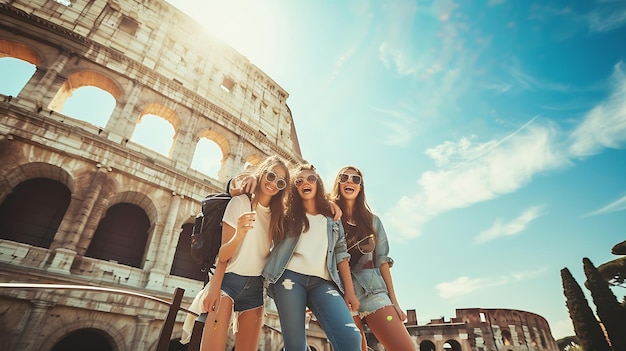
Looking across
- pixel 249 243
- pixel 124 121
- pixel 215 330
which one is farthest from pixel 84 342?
pixel 249 243

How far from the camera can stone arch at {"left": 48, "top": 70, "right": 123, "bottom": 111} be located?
9.38 meters

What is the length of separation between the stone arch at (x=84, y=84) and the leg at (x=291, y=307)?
1097 centimetres

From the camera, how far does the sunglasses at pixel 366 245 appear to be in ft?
8.52

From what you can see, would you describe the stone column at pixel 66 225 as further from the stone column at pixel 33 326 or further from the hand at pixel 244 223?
the hand at pixel 244 223

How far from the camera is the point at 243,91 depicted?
14.7 meters

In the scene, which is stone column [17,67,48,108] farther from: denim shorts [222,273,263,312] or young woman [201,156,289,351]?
denim shorts [222,273,263,312]

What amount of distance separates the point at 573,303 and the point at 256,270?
952 inches

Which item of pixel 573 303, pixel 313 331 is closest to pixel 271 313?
pixel 313 331

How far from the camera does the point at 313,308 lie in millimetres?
2146

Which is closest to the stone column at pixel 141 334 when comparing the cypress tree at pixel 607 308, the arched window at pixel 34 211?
the arched window at pixel 34 211

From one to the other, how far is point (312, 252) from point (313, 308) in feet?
1.39

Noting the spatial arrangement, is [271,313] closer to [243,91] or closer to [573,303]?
[243,91]

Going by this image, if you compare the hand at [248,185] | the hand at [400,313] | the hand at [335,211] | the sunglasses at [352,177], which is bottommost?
the hand at [400,313]

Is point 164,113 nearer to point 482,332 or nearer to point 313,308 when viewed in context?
point 313,308
